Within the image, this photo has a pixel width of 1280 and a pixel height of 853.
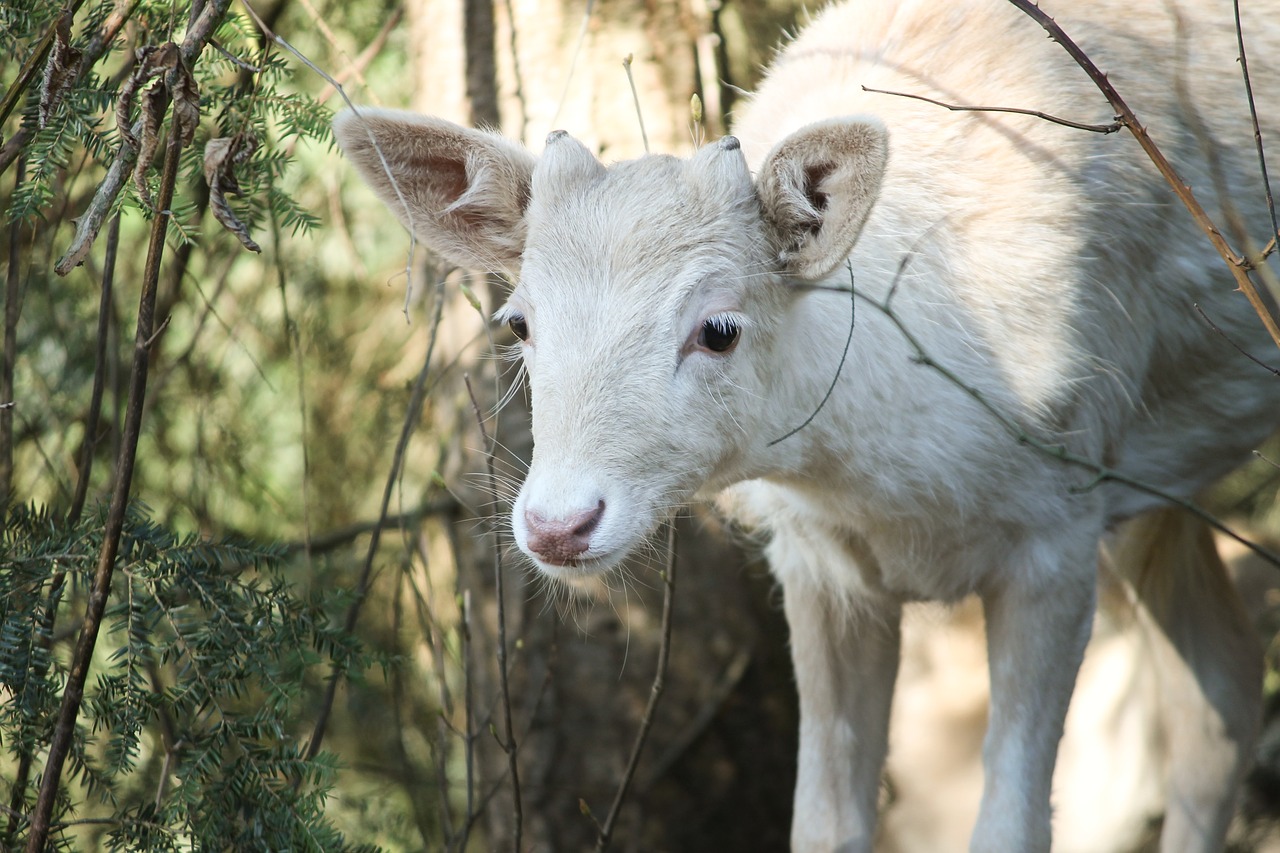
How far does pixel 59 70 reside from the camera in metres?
2.49

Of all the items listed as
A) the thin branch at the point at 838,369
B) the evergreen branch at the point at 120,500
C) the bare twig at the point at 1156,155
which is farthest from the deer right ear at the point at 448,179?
the bare twig at the point at 1156,155

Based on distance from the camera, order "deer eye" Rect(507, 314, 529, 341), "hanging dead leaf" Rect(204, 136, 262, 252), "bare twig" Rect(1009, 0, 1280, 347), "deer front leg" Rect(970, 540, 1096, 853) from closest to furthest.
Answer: "bare twig" Rect(1009, 0, 1280, 347) → "hanging dead leaf" Rect(204, 136, 262, 252) → "deer eye" Rect(507, 314, 529, 341) → "deer front leg" Rect(970, 540, 1096, 853)

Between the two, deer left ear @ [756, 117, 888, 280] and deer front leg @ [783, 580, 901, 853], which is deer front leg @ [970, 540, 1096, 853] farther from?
deer left ear @ [756, 117, 888, 280]

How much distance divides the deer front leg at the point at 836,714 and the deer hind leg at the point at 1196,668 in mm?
1283

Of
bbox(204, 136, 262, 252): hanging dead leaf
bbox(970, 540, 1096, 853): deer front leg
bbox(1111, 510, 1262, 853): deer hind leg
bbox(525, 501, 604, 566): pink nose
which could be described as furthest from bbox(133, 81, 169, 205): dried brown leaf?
bbox(1111, 510, 1262, 853): deer hind leg

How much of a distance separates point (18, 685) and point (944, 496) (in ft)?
6.71

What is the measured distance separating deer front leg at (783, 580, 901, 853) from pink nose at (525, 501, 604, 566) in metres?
1.28

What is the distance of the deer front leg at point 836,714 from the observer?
3.45 m

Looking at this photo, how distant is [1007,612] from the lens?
3191 mm

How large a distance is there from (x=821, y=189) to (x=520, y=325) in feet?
2.29

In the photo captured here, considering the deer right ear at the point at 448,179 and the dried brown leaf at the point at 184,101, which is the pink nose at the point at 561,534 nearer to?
the deer right ear at the point at 448,179

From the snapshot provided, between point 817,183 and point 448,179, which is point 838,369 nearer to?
point 817,183

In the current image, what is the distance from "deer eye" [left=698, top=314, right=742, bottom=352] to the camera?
8.43ft

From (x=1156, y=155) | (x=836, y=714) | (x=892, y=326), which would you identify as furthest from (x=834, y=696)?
(x=1156, y=155)
